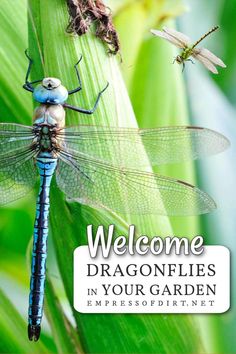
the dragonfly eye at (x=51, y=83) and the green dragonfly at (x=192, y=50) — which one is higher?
the green dragonfly at (x=192, y=50)

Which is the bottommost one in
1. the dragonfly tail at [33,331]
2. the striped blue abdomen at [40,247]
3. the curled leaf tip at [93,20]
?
the dragonfly tail at [33,331]

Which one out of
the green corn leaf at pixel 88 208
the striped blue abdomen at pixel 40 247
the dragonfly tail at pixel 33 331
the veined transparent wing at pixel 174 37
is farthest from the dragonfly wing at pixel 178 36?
the dragonfly tail at pixel 33 331

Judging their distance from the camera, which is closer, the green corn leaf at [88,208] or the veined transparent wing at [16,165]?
the green corn leaf at [88,208]

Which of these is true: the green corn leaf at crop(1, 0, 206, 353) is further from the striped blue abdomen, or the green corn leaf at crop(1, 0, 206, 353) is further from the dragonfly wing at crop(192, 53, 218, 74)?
the dragonfly wing at crop(192, 53, 218, 74)

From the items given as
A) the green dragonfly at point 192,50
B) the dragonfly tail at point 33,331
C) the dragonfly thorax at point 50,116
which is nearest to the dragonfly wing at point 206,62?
the green dragonfly at point 192,50

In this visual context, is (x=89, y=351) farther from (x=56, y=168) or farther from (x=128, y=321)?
(x=56, y=168)

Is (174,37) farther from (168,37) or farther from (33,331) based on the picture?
(33,331)

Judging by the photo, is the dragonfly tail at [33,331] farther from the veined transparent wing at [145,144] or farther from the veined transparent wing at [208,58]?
the veined transparent wing at [208,58]

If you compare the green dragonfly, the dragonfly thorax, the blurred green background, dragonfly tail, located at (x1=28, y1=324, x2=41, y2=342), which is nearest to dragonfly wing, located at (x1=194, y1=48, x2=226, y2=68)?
the green dragonfly
